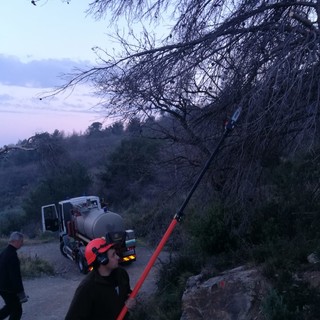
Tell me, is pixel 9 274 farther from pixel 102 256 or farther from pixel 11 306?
pixel 102 256

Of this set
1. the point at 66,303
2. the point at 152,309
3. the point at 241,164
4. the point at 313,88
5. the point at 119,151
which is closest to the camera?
the point at 313,88

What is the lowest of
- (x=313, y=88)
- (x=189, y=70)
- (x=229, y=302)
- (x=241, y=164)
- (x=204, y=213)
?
(x=229, y=302)

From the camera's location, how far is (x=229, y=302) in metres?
6.64

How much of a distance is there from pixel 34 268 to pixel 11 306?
336 inches

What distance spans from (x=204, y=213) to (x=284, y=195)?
158 cm

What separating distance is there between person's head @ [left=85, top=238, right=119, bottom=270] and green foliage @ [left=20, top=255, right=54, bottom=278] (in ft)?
41.8

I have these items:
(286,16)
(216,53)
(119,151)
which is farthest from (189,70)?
(119,151)

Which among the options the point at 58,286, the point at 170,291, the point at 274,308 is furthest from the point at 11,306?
the point at 58,286

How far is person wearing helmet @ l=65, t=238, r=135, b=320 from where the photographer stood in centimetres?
404

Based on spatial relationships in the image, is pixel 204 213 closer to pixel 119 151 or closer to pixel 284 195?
pixel 284 195

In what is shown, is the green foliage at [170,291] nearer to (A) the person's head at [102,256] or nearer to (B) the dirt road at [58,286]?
(B) the dirt road at [58,286]

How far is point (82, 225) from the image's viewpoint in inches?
693

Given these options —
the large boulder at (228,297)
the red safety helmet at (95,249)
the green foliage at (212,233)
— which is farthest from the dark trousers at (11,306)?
the red safety helmet at (95,249)

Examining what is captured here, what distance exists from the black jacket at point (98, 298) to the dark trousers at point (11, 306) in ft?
15.6
